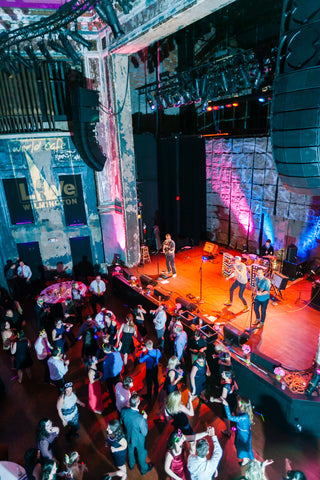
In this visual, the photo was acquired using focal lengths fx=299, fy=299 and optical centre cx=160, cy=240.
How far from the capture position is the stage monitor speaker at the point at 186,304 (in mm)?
7895

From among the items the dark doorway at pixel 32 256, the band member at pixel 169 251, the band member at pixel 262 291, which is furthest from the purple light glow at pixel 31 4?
the band member at pixel 262 291

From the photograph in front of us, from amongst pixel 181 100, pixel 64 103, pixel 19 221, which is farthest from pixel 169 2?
pixel 19 221

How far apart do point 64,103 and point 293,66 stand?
9728 mm

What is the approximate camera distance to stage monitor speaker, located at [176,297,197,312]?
789 centimetres

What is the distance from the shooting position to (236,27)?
11.4 m

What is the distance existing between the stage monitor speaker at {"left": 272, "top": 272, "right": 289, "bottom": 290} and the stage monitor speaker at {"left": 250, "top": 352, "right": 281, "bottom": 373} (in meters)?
3.08

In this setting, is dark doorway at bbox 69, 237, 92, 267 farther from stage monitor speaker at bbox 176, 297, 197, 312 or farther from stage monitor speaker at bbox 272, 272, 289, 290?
stage monitor speaker at bbox 272, 272, 289, 290

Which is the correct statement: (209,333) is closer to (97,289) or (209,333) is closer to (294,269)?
(97,289)

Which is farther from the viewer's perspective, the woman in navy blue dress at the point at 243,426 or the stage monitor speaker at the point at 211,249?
the stage monitor speaker at the point at 211,249

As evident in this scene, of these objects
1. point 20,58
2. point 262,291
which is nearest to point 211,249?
point 262,291

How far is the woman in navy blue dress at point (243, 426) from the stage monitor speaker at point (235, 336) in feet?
6.26

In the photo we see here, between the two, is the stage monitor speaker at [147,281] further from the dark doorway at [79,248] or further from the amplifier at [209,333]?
the dark doorway at [79,248]

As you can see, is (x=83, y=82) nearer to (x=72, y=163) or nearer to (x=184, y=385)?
(x=72, y=163)

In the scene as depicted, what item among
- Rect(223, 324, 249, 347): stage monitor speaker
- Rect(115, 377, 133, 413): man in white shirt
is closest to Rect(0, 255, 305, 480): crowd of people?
Rect(115, 377, 133, 413): man in white shirt
